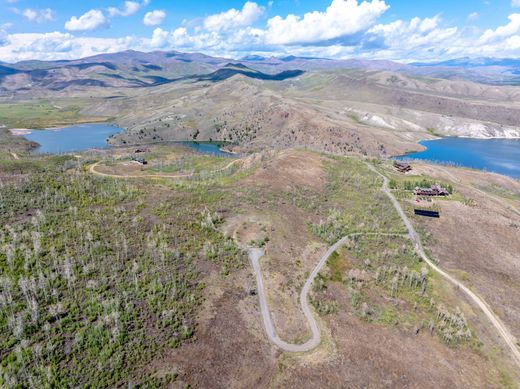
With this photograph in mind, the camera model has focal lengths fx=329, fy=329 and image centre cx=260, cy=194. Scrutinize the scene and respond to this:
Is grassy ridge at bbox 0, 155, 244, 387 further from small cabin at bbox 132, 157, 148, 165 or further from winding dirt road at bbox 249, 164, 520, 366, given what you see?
small cabin at bbox 132, 157, 148, 165

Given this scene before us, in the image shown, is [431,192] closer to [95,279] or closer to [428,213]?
[428,213]

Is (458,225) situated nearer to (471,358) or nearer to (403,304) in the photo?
(403,304)

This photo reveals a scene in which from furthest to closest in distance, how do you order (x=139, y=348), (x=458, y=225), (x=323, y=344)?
(x=458, y=225) < (x=323, y=344) < (x=139, y=348)

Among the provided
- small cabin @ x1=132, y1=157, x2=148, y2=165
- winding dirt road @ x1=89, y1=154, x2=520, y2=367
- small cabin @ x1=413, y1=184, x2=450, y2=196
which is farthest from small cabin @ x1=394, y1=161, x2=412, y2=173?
small cabin @ x1=132, y1=157, x2=148, y2=165

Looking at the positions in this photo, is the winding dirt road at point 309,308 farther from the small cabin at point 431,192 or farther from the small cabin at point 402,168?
the small cabin at point 402,168

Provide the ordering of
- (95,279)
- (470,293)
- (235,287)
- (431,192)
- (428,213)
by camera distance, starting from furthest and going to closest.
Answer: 1. (431,192)
2. (428,213)
3. (470,293)
4. (235,287)
5. (95,279)

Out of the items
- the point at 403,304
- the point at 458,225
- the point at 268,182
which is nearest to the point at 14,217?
the point at 268,182

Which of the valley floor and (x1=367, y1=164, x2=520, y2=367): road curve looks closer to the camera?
the valley floor

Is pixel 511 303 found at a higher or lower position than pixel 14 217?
lower

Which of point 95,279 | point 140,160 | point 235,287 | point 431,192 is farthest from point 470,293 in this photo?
point 140,160

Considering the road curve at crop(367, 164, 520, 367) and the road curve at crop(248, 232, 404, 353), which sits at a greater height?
the road curve at crop(248, 232, 404, 353)

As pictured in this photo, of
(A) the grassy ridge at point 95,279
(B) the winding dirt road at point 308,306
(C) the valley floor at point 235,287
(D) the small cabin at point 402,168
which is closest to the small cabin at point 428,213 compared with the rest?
(C) the valley floor at point 235,287
